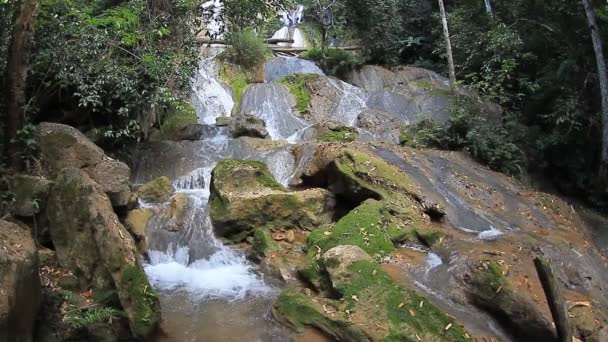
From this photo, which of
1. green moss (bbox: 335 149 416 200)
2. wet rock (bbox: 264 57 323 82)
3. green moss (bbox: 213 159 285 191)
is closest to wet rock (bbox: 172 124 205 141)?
green moss (bbox: 213 159 285 191)

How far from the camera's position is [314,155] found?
9.40 meters

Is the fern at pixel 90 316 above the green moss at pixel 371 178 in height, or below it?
below

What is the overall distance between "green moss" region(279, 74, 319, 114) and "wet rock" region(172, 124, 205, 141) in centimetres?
392

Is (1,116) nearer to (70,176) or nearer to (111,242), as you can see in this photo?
(70,176)

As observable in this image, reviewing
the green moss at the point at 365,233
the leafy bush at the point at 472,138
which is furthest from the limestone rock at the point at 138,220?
the leafy bush at the point at 472,138

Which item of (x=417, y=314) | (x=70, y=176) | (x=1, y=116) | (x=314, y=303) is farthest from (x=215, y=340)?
(x=1, y=116)

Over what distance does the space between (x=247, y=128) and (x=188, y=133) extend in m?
1.52

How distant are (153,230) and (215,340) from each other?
3162 mm

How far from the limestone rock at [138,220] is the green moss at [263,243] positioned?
5.87ft

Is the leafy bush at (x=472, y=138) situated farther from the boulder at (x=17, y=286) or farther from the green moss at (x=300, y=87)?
the boulder at (x=17, y=286)

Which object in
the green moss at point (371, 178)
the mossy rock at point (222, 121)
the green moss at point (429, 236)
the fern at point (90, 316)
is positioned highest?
the mossy rock at point (222, 121)

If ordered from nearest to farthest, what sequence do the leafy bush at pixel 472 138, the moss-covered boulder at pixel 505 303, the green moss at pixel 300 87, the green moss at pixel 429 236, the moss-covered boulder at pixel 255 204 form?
the moss-covered boulder at pixel 505 303, the green moss at pixel 429 236, the moss-covered boulder at pixel 255 204, the leafy bush at pixel 472 138, the green moss at pixel 300 87

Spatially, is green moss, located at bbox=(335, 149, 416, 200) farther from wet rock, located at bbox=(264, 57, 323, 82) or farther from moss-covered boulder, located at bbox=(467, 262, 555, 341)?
wet rock, located at bbox=(264, 57, 323, 82)

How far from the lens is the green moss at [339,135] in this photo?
1226 centimetres
